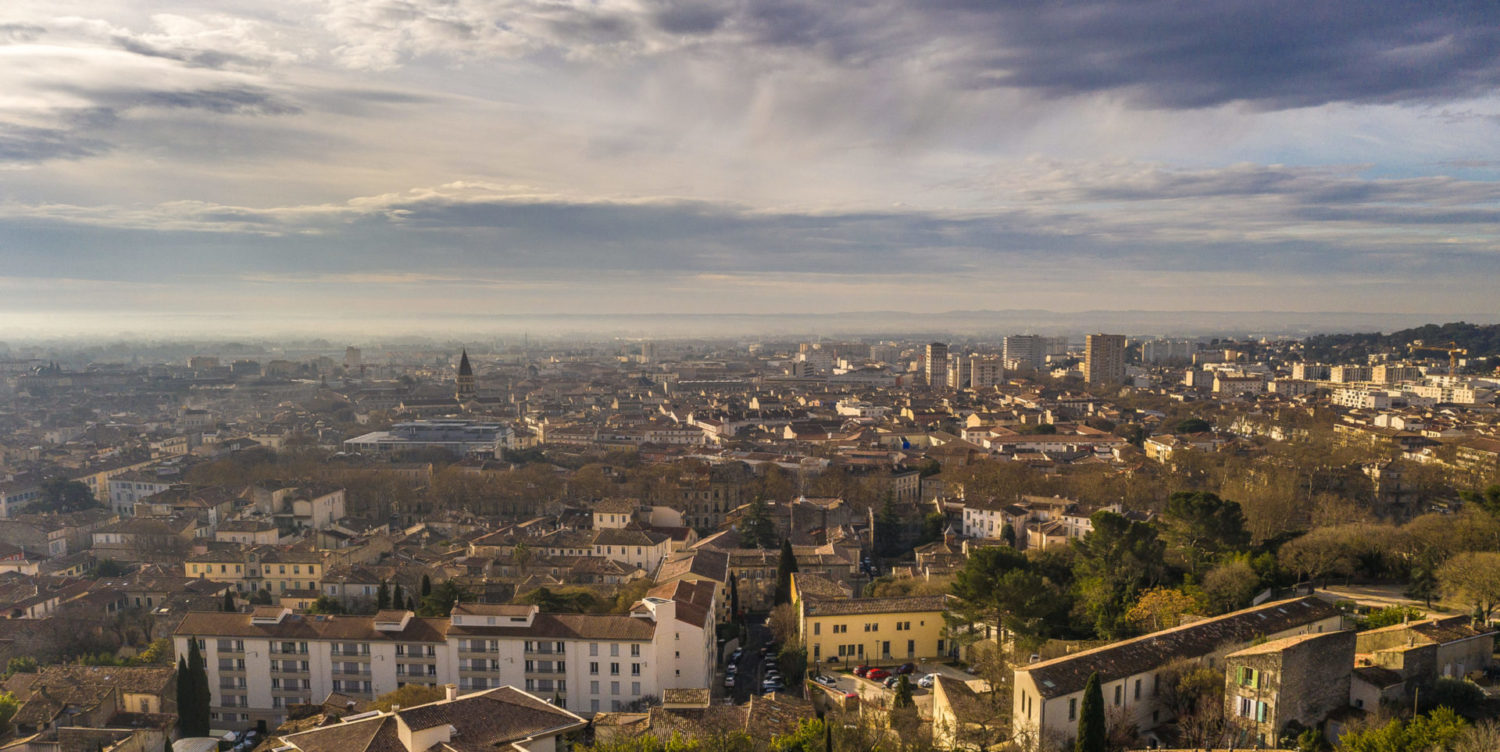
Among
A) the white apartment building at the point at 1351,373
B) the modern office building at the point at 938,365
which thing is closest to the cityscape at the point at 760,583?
the white apartment building at the point at 1351,373

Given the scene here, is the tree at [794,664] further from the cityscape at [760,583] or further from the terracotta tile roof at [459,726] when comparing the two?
the terracotta tile roof at [459,726]

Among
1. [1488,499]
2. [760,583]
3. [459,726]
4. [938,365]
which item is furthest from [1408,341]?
[459,726]

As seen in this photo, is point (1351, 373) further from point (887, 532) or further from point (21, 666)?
point (21, 666)

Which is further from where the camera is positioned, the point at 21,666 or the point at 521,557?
the point at 521,557

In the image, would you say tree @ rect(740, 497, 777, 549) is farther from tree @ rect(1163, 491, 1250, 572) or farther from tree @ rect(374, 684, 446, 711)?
tree @ rect(374, 684, 446, 711)

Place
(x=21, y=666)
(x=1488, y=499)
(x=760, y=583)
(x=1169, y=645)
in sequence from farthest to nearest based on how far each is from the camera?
(x=760, y=583), (x=21, y=666), (x=1488, y=499), (x=1169, y=645)

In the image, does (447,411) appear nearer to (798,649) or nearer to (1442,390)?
(798,649)

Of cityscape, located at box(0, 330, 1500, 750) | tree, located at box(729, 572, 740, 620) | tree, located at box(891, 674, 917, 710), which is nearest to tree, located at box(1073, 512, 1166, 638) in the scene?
cityscape, located at box(0, 330, 1500, 750)
